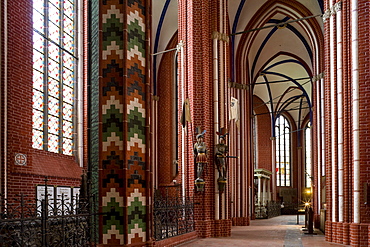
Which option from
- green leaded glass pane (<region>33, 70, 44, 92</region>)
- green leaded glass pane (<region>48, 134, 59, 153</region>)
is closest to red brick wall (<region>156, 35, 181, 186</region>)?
green leaded glass pane (<region>48, 134, 59, 153</region>)

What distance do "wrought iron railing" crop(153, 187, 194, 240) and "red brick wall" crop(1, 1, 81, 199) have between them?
133 inches

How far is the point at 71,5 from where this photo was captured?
17438 millimetres

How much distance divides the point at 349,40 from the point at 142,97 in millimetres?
8271

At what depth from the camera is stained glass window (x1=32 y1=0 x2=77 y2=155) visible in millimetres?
14922

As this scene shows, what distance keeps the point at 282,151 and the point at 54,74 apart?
31.4 meters

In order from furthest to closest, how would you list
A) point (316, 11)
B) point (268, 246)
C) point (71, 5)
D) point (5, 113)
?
point (316, 11) → point (71, 5) → point (268, 246) → point (5, 113)

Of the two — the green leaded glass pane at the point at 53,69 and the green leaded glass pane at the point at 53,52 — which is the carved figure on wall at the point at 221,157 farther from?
the green leaded glass pane at the point at 53,52

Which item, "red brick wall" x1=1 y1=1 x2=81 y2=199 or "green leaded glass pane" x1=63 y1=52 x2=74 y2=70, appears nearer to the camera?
"red brick wall" x1=1 y1=1 x2=81 y2=199

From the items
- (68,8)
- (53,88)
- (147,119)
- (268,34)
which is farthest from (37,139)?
(268,34)

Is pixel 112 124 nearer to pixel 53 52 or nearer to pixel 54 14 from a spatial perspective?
pixel 53 52

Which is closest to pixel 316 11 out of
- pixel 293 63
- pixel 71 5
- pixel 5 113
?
pixel 293 63

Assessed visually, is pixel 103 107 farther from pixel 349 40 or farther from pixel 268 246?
pixel 349 40

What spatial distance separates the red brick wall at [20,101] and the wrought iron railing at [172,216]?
11.1 ft

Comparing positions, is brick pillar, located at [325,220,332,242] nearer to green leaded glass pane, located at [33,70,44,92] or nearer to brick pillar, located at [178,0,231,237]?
brick pillar, located at [178,0,231,237]
